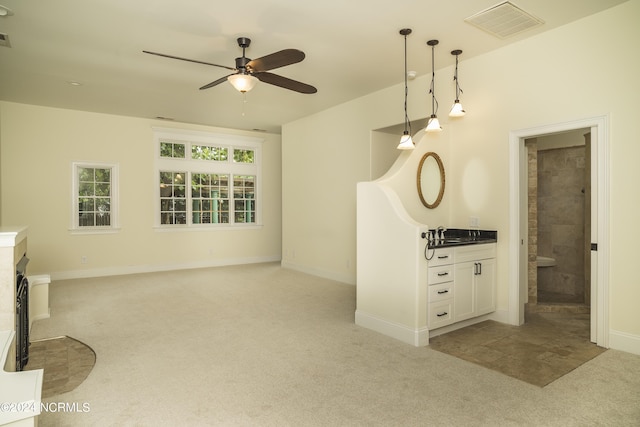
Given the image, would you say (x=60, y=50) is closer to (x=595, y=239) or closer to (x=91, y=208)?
(x=91, y=208)

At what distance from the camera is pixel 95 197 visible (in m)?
7.01

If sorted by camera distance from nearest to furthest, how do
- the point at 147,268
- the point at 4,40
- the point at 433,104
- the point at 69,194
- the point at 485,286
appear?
the point at 4,40, the point at 485,286, the point at 433,104, the point at 69,194, the point at 147,268

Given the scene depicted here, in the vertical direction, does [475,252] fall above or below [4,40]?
below

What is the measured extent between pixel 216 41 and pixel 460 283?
353cm

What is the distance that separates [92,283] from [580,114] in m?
7.06

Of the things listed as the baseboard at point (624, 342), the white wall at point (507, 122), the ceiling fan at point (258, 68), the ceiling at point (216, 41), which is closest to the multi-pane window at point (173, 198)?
the ceiling at point (216, 41)

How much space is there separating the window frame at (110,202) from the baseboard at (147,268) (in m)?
0.71

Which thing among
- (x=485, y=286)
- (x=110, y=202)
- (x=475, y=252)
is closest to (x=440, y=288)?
(x=475, y=252)

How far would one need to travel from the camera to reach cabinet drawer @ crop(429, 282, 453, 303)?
3.60m

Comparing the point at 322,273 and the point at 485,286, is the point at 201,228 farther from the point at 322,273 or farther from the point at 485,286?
the point at 485,286

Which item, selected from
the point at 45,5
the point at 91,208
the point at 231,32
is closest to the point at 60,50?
the point at 45,5

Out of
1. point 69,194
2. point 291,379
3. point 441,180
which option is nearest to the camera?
point 291,379

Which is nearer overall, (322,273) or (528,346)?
(528,346)

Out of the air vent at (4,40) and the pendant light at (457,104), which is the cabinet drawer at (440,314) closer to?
the pendant light at (457,104)
